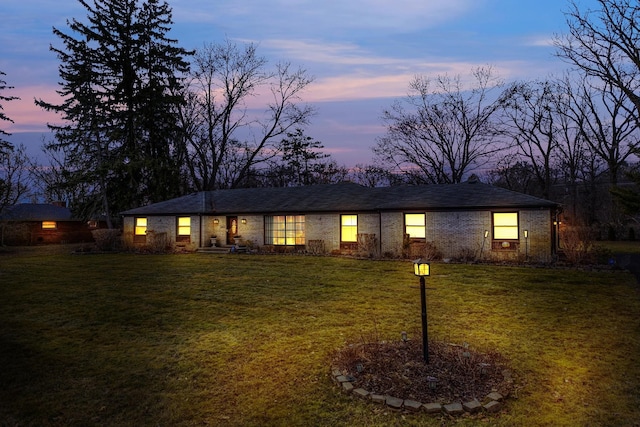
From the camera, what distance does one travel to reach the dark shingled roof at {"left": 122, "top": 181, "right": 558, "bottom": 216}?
18000mm

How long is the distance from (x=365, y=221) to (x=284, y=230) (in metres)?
5.10

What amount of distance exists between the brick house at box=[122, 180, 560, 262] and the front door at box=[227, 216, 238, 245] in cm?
6

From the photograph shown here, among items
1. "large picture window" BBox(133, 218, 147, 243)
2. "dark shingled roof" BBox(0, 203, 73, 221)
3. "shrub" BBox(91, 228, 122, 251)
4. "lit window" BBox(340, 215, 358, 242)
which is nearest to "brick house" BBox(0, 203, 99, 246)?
"dark shingled roof" BBox(0, 203, 73, 221)

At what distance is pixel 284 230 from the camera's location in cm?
2247

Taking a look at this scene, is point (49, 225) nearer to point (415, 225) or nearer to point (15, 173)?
point (15, 173)

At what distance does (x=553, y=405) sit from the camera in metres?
4.36

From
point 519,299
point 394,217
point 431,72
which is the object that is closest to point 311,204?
point 394,217

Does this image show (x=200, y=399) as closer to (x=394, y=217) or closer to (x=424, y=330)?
(x=424, y=330)

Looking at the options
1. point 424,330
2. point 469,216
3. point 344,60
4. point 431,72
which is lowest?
point 424,330

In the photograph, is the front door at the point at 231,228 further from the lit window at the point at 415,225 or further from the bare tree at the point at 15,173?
the bare tree at the point at 15,173

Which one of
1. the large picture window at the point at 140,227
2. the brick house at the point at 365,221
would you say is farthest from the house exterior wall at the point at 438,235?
the large picture window at the point at 140,227

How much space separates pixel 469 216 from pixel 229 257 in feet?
40.2

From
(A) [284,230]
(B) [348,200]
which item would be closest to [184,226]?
(A) [284,230]

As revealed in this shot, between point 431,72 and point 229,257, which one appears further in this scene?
point 431,72
